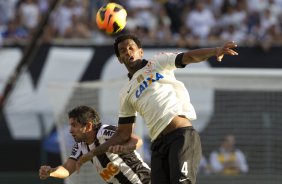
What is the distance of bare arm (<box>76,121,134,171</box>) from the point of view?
787 cm

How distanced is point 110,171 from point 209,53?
1796 mm

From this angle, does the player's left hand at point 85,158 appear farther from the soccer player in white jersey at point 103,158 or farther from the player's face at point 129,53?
the player's face at point 129,53

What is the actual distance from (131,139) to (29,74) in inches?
414

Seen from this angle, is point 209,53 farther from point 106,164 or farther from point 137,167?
point 106,164

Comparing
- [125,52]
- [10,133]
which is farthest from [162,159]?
[10,133]

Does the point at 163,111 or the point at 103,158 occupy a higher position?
the point at 163,111

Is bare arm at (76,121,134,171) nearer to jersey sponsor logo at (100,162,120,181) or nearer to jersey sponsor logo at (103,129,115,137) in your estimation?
jersey sponsor logo at (103,129,115,137)

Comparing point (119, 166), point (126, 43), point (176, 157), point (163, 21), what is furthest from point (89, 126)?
point (163, 21)

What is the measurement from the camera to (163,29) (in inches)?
703

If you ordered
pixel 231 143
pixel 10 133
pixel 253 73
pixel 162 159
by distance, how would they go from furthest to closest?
pixel 10 133, pixel 231 143, pixel 253 73, pixel 162 159

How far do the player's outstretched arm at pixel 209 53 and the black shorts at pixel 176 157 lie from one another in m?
0.69

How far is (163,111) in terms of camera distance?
7625mm

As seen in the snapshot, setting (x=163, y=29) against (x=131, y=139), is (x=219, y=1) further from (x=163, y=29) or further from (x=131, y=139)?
(x=131, y=139)

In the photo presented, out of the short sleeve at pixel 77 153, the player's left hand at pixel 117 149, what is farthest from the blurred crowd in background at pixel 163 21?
the player's left hand at pixel 117 149
